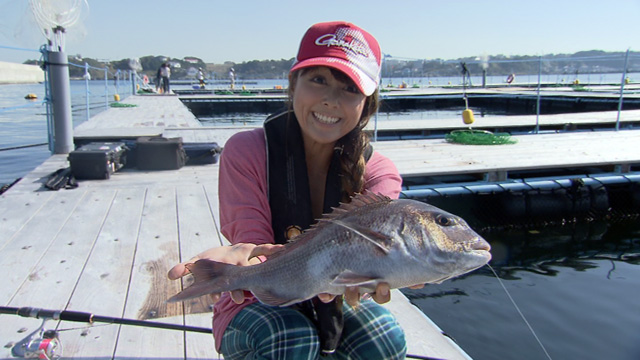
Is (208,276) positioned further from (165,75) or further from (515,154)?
(165,75)

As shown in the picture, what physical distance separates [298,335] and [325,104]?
999mm

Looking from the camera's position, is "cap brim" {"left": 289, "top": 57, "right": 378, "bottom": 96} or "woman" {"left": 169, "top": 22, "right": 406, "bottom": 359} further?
"cap brim" {"left": 289, "top": 57, "right": 378, "bottom": 96}

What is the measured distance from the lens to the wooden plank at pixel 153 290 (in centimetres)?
263

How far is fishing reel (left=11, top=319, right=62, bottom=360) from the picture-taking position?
2.43m

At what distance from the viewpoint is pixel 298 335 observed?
1.89 m

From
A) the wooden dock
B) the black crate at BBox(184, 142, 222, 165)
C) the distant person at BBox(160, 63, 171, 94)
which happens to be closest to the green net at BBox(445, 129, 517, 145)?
the black crate at BBox(184, 142, 222, 165)

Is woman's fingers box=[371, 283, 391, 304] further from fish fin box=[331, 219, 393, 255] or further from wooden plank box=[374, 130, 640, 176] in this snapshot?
wooden plank box=[374, 130, 640, 176]

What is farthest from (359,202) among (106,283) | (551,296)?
(551,296)

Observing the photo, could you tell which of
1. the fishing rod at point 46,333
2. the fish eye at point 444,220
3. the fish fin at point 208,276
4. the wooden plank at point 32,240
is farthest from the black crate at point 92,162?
the fish eye at point 444,220

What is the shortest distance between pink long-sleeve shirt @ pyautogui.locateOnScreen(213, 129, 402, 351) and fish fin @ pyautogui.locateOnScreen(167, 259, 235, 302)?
0.27 m

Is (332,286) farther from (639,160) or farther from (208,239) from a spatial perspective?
(639,160)

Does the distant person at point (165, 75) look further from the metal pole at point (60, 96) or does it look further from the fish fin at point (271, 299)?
the fish fin at point (271, 299)

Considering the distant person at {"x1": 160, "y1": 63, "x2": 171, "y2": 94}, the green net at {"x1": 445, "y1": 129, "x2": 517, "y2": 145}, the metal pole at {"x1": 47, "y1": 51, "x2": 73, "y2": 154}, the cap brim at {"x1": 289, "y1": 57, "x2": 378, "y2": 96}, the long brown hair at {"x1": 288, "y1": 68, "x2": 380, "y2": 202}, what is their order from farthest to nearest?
the distant person at {"x1": 160, "y1": 63, "x2": 171, "y2": 94}
the green net at {"x1": 445, "y1": 129, "x2": 517, "y2": 145}
the metal pole at {"x1": 47, "y1": 51, "x2": 73, "y2": 154}
the long brown hair at {"x1": 288, "y1": 68, "x2": 380, "y2": 202}
the cap brim at {"x1": 289, "y1": 57, "x2": 378, "y2": 96}


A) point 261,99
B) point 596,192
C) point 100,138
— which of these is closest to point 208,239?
point 100,138
